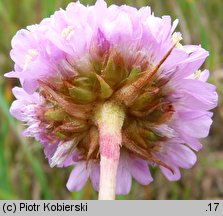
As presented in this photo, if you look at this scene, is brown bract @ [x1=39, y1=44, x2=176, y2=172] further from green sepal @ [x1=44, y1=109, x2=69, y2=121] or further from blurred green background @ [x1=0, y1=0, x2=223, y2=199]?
blurred green background @ [x1=0, y1=0, x2=223, y2=199]

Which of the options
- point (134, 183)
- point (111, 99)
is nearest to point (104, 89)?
point (111, 99)

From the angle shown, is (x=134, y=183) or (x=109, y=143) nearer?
(x=109, y=143)

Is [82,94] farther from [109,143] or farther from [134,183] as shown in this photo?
[134,183]

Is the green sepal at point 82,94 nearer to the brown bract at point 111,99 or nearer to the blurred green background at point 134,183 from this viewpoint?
the brown bract at point 111,99

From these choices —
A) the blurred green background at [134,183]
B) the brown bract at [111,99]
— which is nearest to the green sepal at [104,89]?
the brown bract at [111,99]

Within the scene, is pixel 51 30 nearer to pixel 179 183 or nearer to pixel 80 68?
pixel 80 68

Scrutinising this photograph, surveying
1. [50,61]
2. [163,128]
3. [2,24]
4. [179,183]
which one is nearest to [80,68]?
[50,61]
